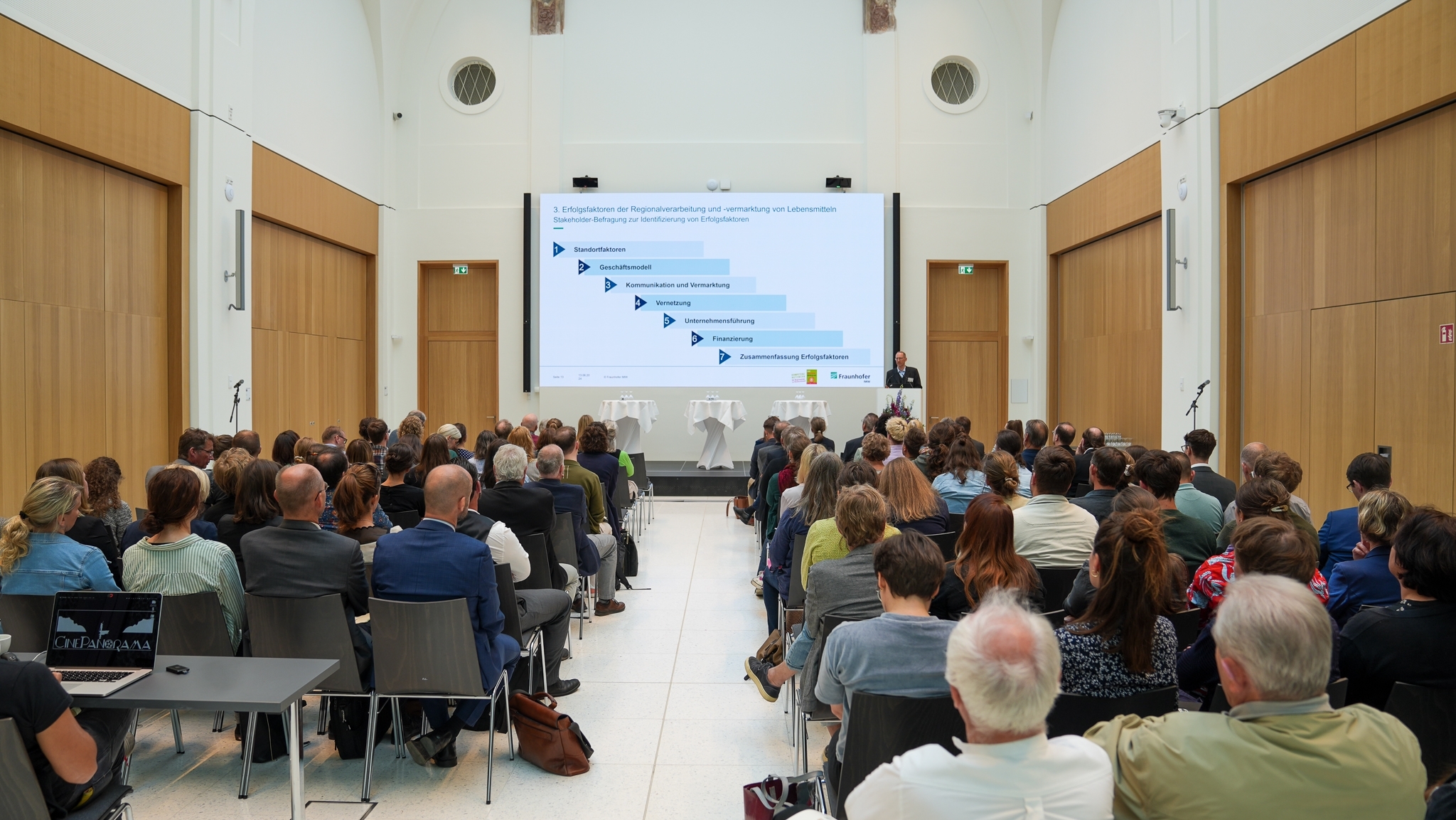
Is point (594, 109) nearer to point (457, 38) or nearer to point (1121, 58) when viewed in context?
point (457, 38)

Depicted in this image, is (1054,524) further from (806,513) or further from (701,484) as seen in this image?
(701,484)

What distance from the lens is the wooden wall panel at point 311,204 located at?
31.1 feet

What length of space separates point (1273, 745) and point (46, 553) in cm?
367

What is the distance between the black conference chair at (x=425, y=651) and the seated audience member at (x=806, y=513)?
144 cm

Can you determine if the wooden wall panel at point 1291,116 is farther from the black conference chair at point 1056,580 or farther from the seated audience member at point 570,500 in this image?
the seated audience member at point 570,500

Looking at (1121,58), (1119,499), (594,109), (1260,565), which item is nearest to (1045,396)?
(1121,58)

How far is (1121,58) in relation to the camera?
32.6 feet

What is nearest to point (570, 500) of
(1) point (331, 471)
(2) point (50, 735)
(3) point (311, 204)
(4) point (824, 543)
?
(1) point (331, 471)

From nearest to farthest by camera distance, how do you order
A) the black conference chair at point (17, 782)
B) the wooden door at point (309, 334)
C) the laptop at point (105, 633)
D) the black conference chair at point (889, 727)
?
the black conference chair at point (17, 782) < the black conference chair at point (889, 727) < the laptop at point (105, 633) < the wooden door at point (309, 334)

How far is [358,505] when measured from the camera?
3.76 m

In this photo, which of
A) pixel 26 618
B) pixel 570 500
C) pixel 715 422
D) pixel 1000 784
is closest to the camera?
pixel 1000 784

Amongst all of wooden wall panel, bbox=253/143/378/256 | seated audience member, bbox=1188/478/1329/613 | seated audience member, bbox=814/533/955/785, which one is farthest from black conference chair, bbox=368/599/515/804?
wooden wall panel, bbox=253/143/378/256

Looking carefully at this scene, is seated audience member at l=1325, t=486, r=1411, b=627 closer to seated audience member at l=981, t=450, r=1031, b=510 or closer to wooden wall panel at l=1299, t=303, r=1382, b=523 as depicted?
seated audience member at l=981, t=450, r=1031, b=510

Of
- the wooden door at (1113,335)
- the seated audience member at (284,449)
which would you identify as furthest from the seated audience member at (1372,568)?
the wooden door at (1113,335)
